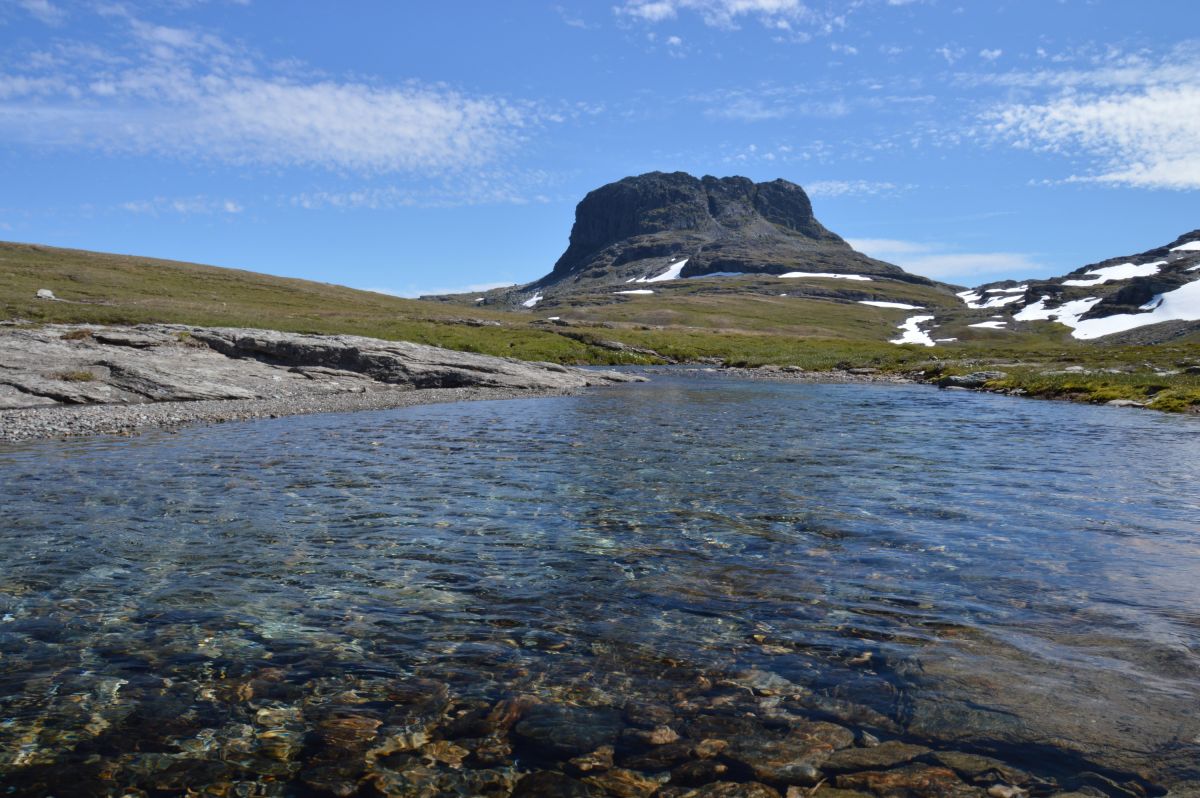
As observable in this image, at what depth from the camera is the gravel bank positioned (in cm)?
2721

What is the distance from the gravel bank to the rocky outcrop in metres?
1.64

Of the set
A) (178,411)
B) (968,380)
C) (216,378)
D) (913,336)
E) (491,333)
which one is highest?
(913,336)

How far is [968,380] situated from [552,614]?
61822mm

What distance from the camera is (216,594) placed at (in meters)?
10.8

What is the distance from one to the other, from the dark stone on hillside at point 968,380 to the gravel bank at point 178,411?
38973 mm

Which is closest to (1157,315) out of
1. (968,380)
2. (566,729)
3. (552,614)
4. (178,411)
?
(968,380)

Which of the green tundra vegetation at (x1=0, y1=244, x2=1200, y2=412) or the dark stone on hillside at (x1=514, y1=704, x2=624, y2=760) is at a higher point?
the green tundra vegetation at (x1=0, y1=244, x2=1200, y2=412)

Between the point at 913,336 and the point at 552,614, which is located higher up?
the point at 913,336

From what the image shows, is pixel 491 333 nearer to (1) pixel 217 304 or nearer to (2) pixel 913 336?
(1) pixel 217 304

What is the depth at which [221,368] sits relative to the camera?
4478cm

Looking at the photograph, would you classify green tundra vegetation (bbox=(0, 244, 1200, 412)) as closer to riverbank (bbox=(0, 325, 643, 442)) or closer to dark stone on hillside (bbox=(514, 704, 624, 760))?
riverbank (bbox=(0, 325, 643, 442))

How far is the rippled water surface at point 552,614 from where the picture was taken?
6938 mm

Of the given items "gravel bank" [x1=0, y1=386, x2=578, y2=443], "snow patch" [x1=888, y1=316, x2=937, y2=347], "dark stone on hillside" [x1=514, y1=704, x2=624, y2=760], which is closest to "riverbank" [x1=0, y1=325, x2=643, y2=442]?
"gravel bank" [x1=0, y1=386, x2=578, y2=443]

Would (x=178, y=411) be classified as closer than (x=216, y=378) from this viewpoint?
Yes
